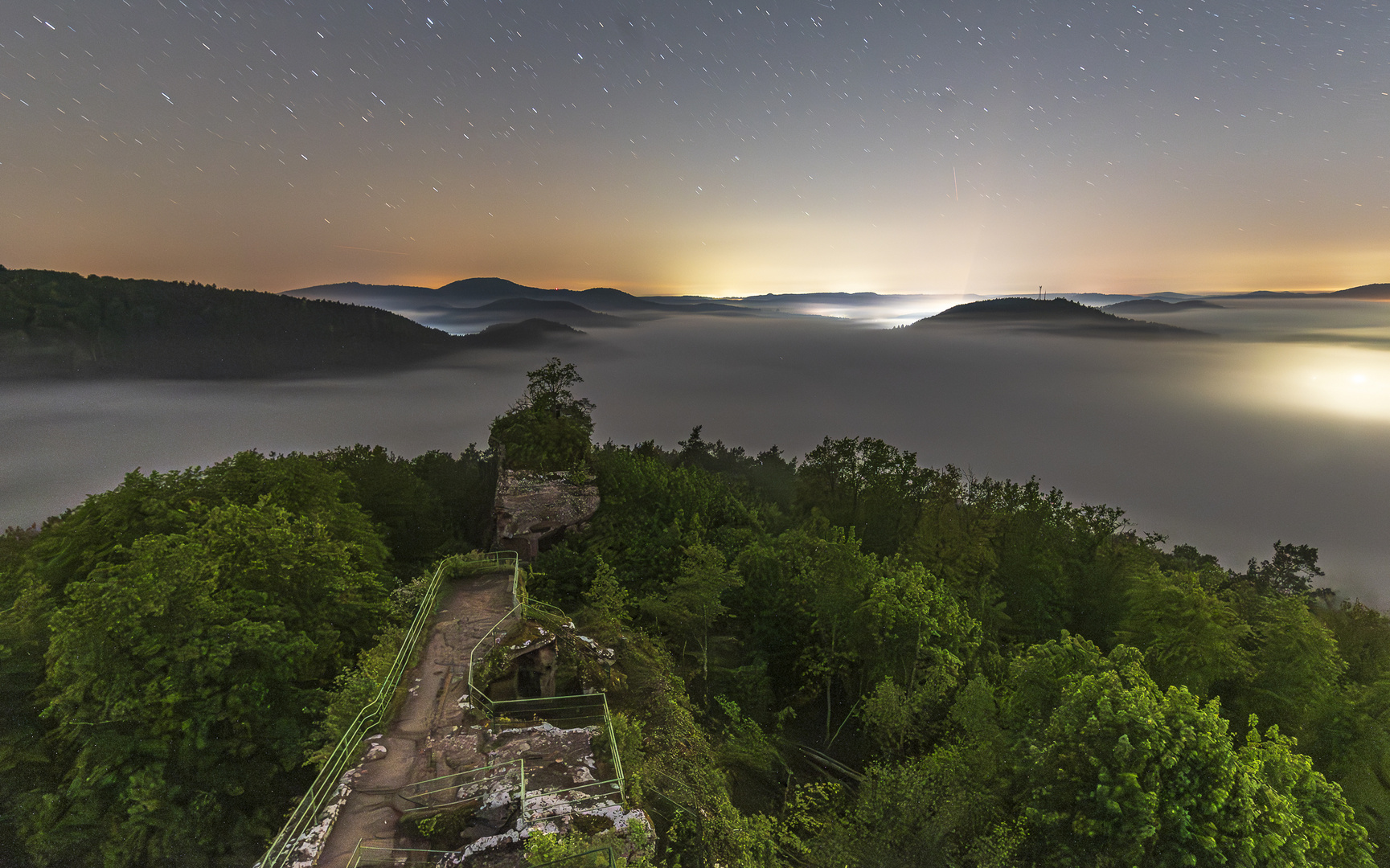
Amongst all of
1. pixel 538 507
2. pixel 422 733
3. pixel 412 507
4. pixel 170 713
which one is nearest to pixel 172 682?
pixel 170 713

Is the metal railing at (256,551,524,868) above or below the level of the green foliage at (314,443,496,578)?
above

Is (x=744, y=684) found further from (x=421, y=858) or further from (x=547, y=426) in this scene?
(x=547, y=426)

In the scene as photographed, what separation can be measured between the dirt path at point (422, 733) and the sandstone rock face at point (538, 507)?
10603 millimetres

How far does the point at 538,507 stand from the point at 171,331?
177 meters

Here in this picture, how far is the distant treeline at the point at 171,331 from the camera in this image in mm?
119938

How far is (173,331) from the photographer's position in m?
142

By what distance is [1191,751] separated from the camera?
11.3 metres

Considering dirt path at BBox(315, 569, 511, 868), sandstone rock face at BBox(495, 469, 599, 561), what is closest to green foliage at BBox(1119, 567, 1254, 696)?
dirt path at BBox(315, 569, 511, 868)

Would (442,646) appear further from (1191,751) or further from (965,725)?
(1191,751)

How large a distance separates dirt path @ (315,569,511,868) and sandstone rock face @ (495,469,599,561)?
10.6 m

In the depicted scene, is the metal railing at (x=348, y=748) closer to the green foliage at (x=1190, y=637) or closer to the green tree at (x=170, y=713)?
the green tree at (x=170, y=713)

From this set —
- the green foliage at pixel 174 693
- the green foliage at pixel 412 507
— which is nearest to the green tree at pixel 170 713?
the green foliage at pixel 174 693

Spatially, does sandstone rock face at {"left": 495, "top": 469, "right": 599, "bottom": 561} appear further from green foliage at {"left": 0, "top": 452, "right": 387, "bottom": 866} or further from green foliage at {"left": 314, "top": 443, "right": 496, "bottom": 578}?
green foliage at {"left": 0, "top": 452, "right": 387, "bottom": 866}

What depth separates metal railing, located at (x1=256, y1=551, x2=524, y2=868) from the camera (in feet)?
31.1
